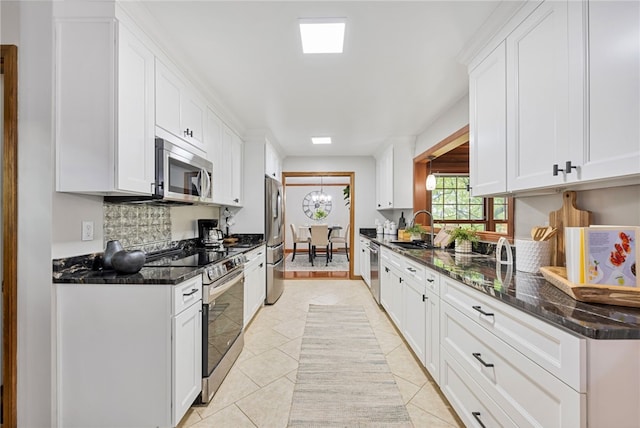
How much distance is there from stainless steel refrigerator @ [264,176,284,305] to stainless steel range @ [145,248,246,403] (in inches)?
58.3

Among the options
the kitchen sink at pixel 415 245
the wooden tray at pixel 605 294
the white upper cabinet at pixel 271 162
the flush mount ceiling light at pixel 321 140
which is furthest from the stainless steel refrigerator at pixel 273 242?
the wooden tray at pixel 605 294

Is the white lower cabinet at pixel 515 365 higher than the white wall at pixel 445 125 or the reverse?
the reverse

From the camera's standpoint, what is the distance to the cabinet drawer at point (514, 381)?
3.12 ft

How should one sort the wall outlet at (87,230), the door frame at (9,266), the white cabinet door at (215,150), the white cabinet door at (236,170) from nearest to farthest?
the door frame at (9,266)
the wall outlet at (87,230)
the white cabinet door at (215,150)
the white cabinet door at (236,170)

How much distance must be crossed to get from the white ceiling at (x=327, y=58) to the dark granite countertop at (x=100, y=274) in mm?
1531

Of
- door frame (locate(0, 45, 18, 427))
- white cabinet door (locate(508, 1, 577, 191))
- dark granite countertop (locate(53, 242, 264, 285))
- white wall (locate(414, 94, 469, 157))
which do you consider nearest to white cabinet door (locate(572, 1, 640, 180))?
white cabinet door (locate(508, 1, 577, 191))

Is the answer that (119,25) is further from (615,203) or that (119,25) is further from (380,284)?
(380,284)

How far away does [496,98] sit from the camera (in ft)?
6.15

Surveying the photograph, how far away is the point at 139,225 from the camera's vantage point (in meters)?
2.37

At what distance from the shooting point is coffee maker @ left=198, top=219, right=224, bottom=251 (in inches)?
132

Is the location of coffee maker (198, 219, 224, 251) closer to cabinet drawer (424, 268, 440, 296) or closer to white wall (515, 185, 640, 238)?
cabinet drawer (424, 268, 440, 296)

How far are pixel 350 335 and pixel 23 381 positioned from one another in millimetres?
2435

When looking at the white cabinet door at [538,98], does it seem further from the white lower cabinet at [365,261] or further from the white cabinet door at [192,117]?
the white lower cabinet at [365,261]

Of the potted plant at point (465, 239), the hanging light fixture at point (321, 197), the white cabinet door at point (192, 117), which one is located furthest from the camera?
the hanging light fixture at point (321, 197)
